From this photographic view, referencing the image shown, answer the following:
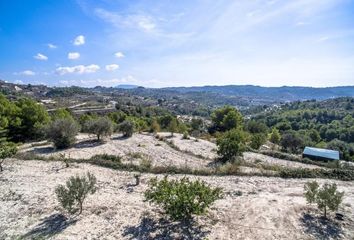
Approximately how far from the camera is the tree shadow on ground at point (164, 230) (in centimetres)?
919

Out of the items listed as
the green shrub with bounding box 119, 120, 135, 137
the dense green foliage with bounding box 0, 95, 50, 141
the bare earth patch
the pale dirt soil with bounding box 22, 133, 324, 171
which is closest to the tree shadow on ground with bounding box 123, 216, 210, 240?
the bare earth patch

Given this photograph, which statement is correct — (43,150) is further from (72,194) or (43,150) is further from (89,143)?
(72,194)

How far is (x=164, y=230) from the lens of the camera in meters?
9.60

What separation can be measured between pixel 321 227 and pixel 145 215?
235 inches

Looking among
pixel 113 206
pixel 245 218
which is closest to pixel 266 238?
pixel 245 218

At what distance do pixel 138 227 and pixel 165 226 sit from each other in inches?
35.2

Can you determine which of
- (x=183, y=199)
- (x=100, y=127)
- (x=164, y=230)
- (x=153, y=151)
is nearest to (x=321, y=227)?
(x=183, y=199)

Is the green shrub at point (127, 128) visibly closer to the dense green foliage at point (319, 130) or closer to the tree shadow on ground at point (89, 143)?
the tree shadow on ground at point (89, 143)

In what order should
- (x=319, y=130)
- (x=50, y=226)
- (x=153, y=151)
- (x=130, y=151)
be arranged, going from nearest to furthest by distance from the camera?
(x=50, y=226) → (x=130, y=151) → (x=153, y=151) → (x=319, y=130)

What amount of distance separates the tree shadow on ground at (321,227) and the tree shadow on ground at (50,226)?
7.89 meters

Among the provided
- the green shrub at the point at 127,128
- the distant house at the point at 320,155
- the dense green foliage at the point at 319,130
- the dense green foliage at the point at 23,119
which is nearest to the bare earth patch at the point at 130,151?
the green shrub at the point at 127,128

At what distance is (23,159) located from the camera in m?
19.9

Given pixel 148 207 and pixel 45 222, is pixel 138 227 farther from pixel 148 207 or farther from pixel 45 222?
pixel 45 222

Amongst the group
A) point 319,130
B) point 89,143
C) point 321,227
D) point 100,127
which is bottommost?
point 319,130
